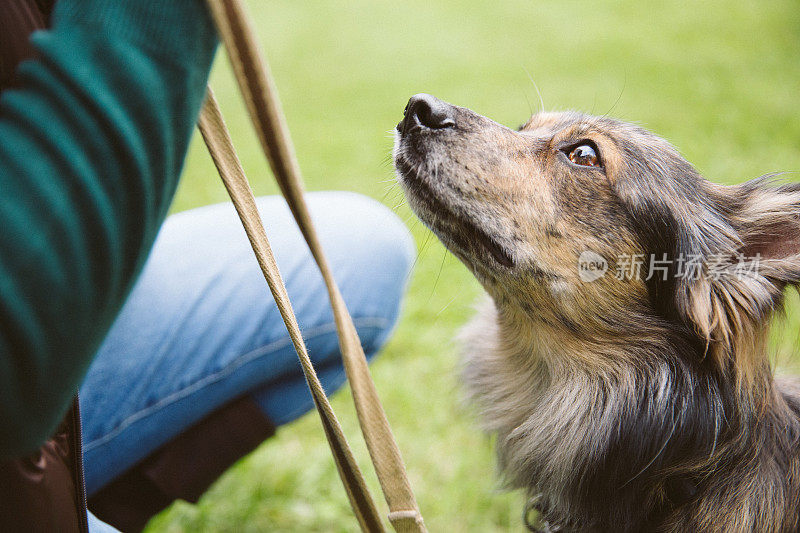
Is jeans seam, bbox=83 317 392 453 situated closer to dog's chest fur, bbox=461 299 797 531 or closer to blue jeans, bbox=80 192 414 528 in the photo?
blue jeans, bbox=80 192 414 528

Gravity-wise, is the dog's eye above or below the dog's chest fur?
above

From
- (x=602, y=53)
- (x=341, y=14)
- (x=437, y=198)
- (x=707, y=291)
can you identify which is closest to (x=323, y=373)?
(x=437, y=198)

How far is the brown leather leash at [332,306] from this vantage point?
88 cm

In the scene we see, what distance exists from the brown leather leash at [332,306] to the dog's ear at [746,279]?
100 centimetres

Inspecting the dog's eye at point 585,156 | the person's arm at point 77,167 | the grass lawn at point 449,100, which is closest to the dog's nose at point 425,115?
the grass lawn at point 449,100

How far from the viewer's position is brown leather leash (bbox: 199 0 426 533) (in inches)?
34.7

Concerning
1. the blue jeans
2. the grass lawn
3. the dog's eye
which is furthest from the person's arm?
the dog's eye

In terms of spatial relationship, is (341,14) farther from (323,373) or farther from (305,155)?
(323,373)

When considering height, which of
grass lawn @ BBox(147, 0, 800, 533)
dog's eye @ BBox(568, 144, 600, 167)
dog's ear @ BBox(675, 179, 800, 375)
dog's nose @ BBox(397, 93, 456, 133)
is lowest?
grass lawn @ BBox(147, 0, 800, 533)

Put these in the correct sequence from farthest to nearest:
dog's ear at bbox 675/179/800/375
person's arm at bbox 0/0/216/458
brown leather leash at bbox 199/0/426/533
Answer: dog's ear at bbox 675/179/800/375 < brown leather leash at bbox 199/0/426/533 < person's arm at bbox 0/0/216/458

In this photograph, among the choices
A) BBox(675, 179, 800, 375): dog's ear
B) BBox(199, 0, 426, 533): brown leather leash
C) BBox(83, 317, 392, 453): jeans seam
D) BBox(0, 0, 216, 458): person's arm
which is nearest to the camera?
BBox(0, 0, 216, 458): person's arm

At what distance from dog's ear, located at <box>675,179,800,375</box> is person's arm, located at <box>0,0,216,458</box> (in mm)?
1442

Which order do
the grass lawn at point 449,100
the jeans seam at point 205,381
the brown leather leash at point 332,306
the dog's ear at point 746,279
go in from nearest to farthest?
the brown leather leash at point 332,306
the dog's ear at point 746,279
the jeans seam at point 205,381
the grass lawn at point 449,100

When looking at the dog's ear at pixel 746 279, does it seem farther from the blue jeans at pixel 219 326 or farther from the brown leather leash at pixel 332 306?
the blue jeans at pixel 219 326
